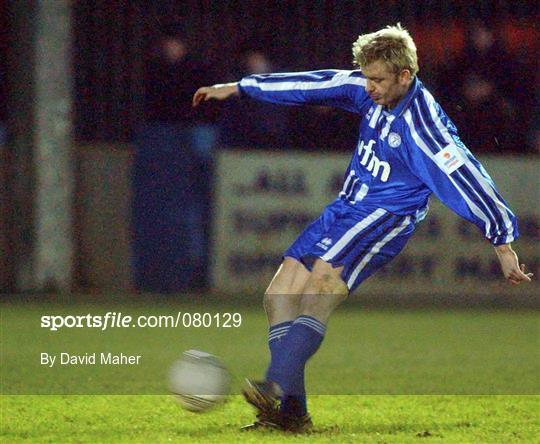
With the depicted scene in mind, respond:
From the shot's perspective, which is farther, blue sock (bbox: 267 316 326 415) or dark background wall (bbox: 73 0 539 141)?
dark background wall (bbox: 73 0 539 141)

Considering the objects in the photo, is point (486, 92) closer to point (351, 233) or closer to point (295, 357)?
point (351, 233)

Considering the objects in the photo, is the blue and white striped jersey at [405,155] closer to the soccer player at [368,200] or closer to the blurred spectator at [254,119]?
the soccer player at [368,200]

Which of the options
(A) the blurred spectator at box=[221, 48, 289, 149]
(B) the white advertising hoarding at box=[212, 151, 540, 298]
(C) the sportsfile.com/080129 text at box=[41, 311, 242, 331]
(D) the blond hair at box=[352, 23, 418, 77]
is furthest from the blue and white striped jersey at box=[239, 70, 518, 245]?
(A) the blurred spectator at box=[221, 48, 289, 149]

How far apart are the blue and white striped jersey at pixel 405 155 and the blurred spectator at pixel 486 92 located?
6.59m

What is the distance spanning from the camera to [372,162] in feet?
19.1

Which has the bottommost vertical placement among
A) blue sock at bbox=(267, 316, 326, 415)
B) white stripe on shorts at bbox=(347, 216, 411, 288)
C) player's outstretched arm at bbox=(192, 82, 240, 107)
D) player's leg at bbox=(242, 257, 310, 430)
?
blue sock at bbox=(267, 316, 326, 415)

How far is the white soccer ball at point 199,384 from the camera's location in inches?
226

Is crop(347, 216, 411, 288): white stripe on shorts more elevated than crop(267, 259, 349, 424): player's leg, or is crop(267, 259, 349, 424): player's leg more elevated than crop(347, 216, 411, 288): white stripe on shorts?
crop(347, 216, 411, 288): white stripe on shorts

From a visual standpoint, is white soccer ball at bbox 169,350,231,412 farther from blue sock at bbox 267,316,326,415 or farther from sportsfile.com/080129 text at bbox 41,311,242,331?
sportsfile.com/080129 text at bbox 41,311,242,331

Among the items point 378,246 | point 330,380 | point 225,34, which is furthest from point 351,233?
point 225,34

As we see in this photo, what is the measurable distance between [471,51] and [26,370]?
633 cm

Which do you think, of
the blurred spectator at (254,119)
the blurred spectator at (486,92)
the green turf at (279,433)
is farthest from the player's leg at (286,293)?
the blurred spectator at (486,92)

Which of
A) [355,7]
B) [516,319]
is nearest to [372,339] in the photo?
[516,319]

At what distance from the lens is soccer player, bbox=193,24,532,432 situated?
5.50 meters
